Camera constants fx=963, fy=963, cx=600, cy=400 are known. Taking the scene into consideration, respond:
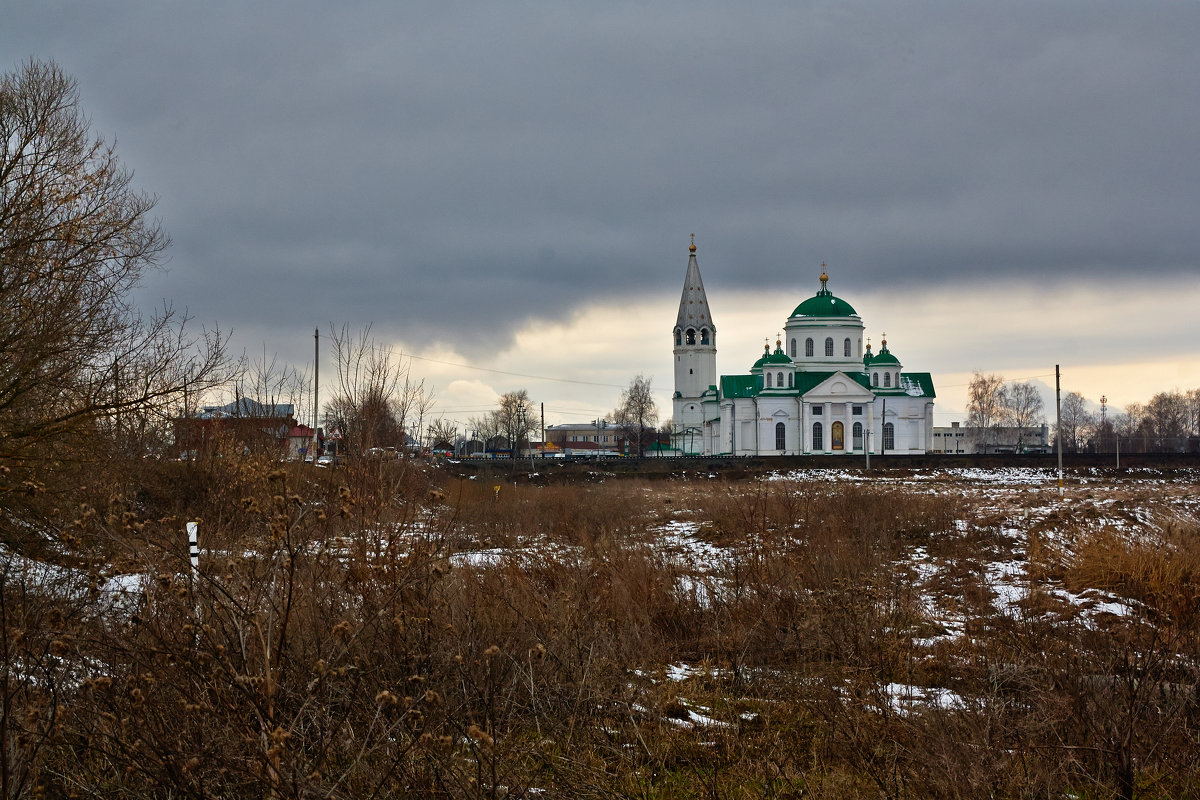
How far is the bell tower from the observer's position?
9475 centimetres

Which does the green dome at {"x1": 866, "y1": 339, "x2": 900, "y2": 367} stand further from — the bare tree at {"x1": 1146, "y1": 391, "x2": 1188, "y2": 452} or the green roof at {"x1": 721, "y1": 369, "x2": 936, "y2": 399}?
the bare tree at {"x1": 1146, "y1": 391, "x2": 1188, "y2": 452}

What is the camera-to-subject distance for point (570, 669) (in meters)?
6.16

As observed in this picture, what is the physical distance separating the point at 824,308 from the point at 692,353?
17049mm

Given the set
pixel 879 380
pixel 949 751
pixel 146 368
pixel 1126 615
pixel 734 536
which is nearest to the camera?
pixel 949 751

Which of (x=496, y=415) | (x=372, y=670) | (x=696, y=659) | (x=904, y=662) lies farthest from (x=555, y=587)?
(x=496, y=415)

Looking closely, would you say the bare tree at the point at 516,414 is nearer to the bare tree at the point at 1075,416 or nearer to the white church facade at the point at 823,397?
the white church facade at the point at 823,397

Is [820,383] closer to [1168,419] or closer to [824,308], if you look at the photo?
[824,308]

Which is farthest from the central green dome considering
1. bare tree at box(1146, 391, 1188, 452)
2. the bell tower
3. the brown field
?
the brown field

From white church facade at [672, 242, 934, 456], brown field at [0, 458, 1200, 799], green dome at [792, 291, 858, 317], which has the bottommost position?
brown field at [0, 458, 1200, 799]

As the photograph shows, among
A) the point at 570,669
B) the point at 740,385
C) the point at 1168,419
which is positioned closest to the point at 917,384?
the point at 740,385

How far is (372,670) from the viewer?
17.2 ft

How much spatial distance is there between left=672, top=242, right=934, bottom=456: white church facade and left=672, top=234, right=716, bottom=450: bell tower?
27.7 ft

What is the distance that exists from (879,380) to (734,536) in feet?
219

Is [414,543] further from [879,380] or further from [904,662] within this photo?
[879,380]
